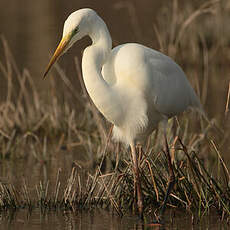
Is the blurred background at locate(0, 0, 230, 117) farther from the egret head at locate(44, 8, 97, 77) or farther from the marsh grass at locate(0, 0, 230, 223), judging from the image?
the egret head at locate(44, 8, 97, 77)

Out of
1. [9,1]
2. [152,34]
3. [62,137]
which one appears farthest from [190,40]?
[9,1]

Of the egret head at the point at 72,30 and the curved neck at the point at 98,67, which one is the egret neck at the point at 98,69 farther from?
the egret head at the point at 72,30

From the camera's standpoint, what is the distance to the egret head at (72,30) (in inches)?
185

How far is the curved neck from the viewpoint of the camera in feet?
15.7

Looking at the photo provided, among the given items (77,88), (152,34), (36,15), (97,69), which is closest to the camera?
(97,69)

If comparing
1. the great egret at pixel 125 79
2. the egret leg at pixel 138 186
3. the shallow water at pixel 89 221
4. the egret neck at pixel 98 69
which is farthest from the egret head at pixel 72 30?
the shallow water at pixel 89 221

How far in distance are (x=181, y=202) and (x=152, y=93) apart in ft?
2.81

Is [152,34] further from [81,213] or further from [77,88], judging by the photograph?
[81,213]

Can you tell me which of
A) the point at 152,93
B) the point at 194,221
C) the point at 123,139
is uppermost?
the point at 152,93

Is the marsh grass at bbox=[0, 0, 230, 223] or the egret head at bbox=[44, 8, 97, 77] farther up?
the egret head at bbox=[44, 8, 97, 77]

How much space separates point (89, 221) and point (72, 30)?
1.37 m

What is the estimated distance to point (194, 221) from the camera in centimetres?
481

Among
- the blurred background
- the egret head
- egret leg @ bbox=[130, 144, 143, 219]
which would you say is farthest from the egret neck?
the blurred background

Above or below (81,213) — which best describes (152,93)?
above
